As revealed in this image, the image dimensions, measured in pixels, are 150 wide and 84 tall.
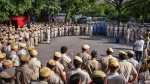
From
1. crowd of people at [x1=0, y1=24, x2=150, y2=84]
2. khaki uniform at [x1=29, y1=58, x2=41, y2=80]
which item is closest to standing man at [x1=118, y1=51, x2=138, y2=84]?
crowd of people at [x1=0, y1=24, x2=150, y2=84]

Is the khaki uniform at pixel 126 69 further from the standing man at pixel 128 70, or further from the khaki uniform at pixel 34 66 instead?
the khaki uniform at pixel 34 66

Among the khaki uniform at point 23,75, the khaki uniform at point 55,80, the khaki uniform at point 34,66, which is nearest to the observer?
the khaki uniform at point 55,80

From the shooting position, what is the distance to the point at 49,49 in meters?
34.8

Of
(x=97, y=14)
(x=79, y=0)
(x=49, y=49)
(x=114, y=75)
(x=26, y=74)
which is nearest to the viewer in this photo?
(x=114, y=75)

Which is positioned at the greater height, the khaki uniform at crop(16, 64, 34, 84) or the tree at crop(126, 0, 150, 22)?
the khaki uniform at crop(16, 64, 34, 84)

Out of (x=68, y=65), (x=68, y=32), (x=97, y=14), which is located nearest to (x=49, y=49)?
(x=68, y=32)

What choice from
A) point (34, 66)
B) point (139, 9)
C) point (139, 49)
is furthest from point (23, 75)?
point (139, 9)

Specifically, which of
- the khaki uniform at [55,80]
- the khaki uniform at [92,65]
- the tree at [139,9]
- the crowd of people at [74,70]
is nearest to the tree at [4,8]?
the crowd of people at [74,70]

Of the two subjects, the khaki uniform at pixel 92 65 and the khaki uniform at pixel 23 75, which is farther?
the khaki uniform at pixel 92 65

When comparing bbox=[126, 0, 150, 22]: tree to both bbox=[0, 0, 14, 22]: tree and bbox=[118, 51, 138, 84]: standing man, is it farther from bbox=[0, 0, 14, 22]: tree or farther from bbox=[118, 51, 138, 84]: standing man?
bbox=[118, 51, 138, 84]: standing man

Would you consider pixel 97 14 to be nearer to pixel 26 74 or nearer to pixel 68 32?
pixel 68 32

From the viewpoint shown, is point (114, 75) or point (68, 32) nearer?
point (114, 75)

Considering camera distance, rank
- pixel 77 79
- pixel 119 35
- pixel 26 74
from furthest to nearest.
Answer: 1. pixel 119 35
2. pixel 26 74
3. pixel 77 79

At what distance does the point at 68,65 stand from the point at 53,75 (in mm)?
2684
